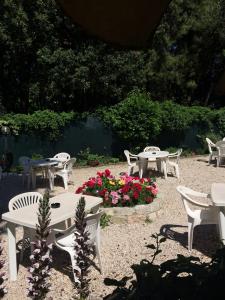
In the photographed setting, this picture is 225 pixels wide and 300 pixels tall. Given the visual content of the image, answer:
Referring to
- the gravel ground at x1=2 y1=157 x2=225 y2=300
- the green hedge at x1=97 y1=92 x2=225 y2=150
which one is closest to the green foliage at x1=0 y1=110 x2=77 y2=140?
the green hedge at x1=97 y1=92 x2=225 y2=150

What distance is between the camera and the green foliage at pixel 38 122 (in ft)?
43.4

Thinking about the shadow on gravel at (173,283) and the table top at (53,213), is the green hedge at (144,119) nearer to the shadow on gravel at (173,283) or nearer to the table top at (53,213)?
the table top at (53,213)

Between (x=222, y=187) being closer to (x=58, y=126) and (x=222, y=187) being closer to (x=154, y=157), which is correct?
(x=154, y=157)

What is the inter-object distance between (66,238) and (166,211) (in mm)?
3351

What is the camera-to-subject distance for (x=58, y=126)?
1399 cm

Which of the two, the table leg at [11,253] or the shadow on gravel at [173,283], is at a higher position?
the shadow on gravel at [173,283]

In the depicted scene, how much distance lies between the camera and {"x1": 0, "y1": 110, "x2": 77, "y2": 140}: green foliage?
1322cm

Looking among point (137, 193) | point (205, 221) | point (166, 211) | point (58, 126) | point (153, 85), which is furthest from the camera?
point (153, 85)

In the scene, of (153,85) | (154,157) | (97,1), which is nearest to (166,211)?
(154,157)

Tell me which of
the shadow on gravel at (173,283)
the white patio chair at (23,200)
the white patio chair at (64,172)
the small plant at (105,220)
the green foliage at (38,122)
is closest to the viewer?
the shadow on gravel at (173,283)

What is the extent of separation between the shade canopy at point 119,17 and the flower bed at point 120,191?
478cm

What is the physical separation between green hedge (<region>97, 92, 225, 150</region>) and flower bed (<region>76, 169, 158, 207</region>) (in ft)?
21.9

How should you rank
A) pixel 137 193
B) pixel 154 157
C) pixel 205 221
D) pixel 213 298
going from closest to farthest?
1. pixel 213 298
2. pixel 205 221
3. pixel 137 193
4. pixel 154 157

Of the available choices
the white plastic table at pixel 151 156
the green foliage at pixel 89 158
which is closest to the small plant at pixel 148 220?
the white plastic table at pixel 151 156
